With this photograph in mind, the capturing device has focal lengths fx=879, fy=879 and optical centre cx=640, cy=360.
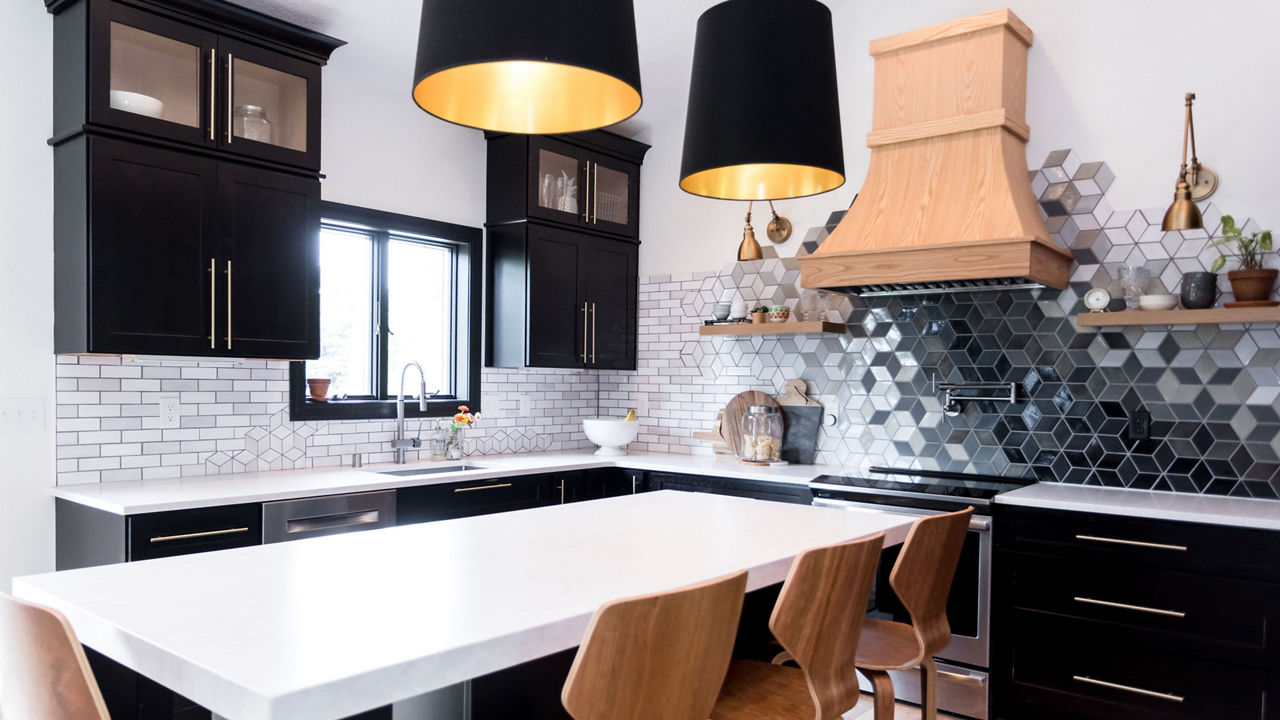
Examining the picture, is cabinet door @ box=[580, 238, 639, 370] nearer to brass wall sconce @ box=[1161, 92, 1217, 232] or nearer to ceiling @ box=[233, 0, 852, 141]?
ceiling @ box=[233, 0, 852, 141]

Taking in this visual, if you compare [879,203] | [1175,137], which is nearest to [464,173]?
[879,203]

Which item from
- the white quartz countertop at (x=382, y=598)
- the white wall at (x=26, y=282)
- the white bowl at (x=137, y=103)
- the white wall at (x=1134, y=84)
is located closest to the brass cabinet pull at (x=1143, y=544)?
the white quartz countertop at (x=382, y=598)

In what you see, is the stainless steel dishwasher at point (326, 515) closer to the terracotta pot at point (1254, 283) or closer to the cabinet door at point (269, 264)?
the cabinet door at point (269, 264)

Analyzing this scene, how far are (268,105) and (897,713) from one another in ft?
12.1

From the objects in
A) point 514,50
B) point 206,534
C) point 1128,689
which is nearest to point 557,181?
point 206,534

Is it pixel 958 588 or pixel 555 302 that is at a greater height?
pixel 555 302

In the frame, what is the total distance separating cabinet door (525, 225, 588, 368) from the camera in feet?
16.2

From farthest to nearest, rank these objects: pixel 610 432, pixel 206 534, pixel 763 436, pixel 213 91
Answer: pixel 610 432
pixel 763 436
pixel 213 91
pixel 206 534

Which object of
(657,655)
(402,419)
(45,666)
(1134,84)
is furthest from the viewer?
(402,419)

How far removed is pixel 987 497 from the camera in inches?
141

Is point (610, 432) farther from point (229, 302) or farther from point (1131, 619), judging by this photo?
point (1131, 619)

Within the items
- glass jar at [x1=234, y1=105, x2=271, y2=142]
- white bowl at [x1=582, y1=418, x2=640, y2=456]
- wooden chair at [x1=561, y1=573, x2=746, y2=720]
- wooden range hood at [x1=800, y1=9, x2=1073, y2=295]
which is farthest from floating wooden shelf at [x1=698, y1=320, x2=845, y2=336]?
wooden chair at [x1=561, y1=573, x2=746, y2=720]

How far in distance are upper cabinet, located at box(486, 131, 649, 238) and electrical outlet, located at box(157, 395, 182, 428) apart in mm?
2021

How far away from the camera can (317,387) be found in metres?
4.33
